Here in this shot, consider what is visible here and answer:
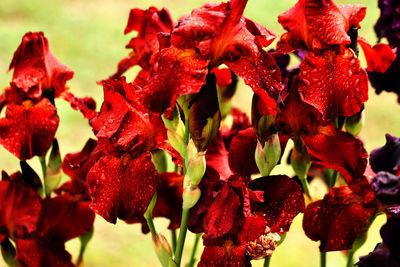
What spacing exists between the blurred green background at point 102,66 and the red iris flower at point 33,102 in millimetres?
837

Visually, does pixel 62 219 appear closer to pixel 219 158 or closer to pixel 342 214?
pixel 219 158

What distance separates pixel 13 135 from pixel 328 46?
34 centimetres

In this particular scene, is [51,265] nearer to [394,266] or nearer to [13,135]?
[13,135]

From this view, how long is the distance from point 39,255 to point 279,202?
10.6 inches

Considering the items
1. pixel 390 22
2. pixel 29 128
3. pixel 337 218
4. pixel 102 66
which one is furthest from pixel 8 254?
pixel 102 66

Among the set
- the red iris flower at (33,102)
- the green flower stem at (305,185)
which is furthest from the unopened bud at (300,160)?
the red iris flower at (33,102)

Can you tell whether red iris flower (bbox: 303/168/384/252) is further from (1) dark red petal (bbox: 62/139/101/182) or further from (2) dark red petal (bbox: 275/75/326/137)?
(1) dark red petal (bbox: 62/139/101/182)

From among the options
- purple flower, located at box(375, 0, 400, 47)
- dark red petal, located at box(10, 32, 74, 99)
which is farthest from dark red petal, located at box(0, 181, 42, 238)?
purple flower, located at box(375, 0, 400, 47)

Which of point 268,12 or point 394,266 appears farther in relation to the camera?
point 268,12

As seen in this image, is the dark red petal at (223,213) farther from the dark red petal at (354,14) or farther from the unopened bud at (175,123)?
the dark red petal at (354,14)

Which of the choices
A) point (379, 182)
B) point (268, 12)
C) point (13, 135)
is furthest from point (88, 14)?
point (379, 182)

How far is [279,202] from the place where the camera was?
53 centimetres

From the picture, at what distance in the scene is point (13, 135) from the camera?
0.62m

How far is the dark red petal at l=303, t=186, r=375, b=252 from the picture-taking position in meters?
0.57
